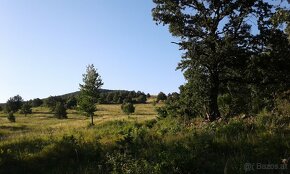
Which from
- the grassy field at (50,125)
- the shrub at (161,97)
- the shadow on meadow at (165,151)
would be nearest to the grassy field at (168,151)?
the shadow on meadow at (165,151)

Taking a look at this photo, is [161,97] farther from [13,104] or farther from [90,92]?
[90,92]

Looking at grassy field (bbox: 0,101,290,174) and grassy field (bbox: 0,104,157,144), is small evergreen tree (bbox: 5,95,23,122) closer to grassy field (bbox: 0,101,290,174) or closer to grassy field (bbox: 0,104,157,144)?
grassy field (bbox: 0,104,157,144)

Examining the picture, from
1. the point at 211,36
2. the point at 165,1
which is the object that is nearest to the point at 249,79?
the point at 211,36

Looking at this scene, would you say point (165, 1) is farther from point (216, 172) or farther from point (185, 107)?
point (216, 172)

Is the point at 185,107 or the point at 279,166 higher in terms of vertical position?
the point at 185,107

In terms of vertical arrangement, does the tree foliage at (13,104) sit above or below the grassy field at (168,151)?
above

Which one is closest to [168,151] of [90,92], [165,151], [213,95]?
[165,151]

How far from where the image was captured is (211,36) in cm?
1975

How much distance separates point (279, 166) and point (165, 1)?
14855 millimetres

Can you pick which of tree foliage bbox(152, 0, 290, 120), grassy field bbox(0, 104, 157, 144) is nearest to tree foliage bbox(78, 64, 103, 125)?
grassy field bbox(0, 104, 157, 144)

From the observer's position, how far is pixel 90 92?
58.7 meters

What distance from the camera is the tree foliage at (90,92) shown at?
185 ft

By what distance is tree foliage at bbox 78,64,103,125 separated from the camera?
185ft

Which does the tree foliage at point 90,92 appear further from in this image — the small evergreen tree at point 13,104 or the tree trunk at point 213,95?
the small evergreen tree at point 13,104
